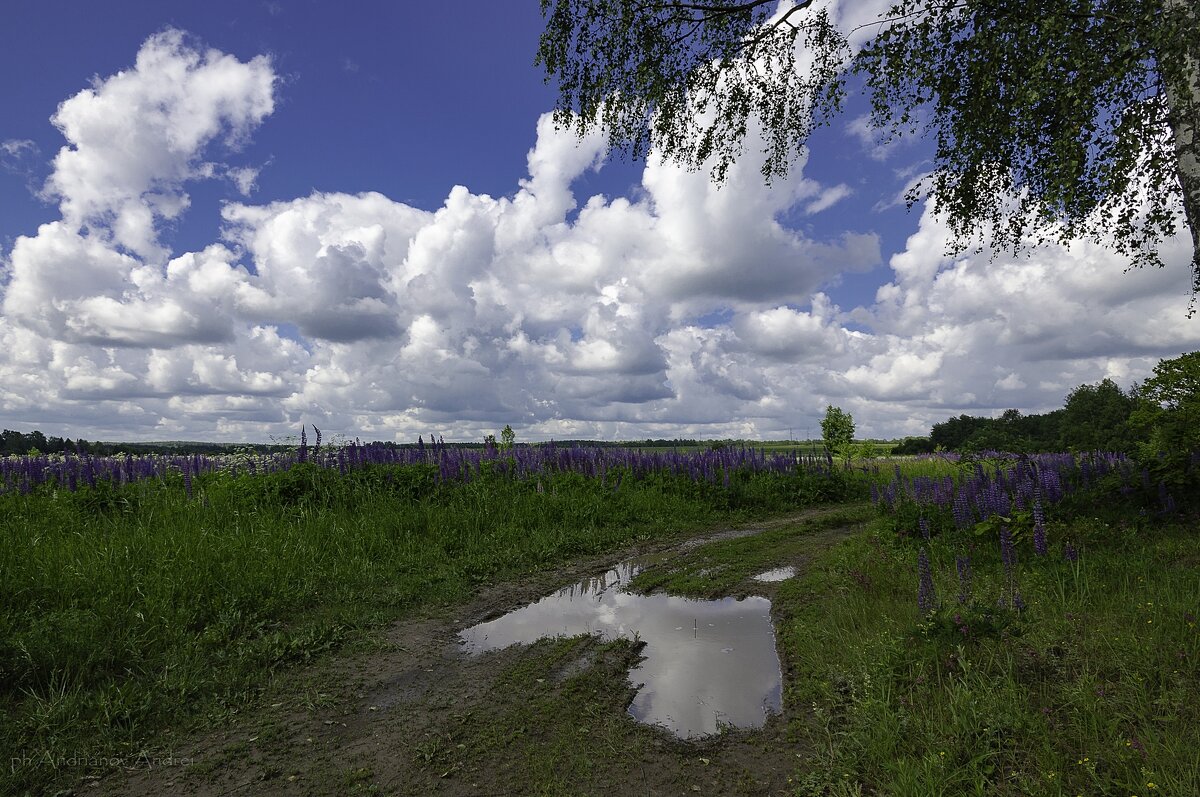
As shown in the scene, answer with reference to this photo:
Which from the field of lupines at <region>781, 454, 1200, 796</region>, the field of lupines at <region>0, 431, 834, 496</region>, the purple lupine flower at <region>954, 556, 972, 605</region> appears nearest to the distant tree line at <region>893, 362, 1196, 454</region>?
the field of lupines at <region>781, 454, 1200, 796</region>

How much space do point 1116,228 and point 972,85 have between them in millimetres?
3333

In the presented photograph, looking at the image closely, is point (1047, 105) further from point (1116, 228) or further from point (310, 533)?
point (310, 533)

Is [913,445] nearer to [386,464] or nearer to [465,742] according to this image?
[386,464]

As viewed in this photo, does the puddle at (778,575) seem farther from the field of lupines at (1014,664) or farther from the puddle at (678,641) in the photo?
the puddle at (678,641)

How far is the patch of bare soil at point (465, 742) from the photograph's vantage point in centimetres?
303

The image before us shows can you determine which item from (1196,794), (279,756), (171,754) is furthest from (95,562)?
(1196,794)

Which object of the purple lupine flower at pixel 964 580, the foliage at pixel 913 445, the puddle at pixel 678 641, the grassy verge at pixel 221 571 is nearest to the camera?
the puddle at pixel 678 641

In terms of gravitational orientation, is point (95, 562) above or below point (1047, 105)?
below

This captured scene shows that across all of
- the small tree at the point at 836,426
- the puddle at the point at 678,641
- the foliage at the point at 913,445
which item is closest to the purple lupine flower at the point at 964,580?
the puddle at the point at 678,641

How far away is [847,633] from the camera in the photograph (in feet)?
14.2

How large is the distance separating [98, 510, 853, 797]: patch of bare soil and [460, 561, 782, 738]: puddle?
15 cm

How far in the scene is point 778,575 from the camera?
22.0 feet

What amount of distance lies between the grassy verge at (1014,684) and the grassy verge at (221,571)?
12.4ft

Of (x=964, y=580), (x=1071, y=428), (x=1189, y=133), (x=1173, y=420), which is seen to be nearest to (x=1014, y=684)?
(x=964, y=580)
